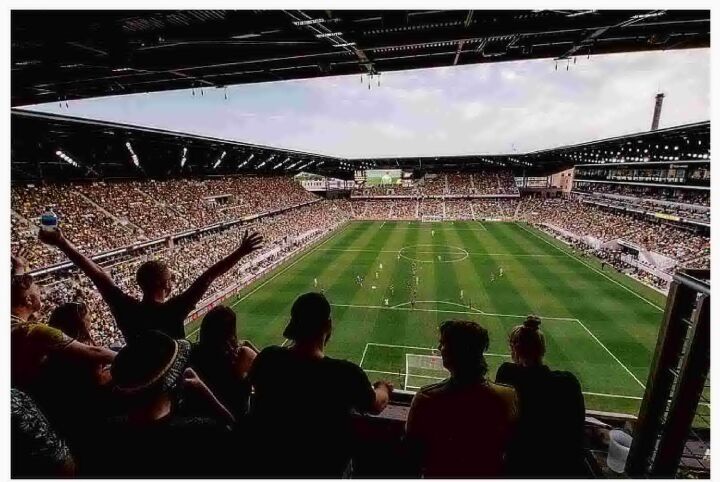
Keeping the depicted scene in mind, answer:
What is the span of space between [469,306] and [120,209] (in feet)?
88.5

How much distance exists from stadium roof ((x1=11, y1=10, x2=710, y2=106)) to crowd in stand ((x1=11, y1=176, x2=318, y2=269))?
20.1 m

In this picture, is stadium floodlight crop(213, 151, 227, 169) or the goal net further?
stadium floodlight crop(213, 151, 227, 169)

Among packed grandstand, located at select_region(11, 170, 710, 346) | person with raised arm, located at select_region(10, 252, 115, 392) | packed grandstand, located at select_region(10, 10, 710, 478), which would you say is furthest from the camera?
packed grandstand, located at select_region(11, 170, 710, 346)

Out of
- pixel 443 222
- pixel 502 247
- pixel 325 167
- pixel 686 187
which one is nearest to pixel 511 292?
pixel 502 247

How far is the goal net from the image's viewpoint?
15141 mm

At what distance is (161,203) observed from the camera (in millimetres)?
34344

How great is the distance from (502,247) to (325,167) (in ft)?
139

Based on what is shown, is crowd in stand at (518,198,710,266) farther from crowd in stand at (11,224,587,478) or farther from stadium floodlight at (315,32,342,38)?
crowd in stand at (11,224,587,478)

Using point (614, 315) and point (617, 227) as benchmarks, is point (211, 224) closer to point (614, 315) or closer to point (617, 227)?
point (614, 315)

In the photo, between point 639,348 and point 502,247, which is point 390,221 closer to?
point 502,247

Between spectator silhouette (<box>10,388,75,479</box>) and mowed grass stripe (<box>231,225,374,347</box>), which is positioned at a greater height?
spectator silhouette (<box>10,388,75,479</box>)

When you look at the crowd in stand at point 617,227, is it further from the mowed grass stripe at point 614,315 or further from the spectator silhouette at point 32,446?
the spectator silhouette at point 32,446

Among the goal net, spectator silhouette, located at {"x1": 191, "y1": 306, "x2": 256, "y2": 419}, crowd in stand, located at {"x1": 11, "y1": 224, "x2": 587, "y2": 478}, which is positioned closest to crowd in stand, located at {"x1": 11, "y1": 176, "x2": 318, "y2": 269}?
the goal net

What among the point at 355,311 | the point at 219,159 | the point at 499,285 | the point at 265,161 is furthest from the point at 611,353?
the point at 265,161
